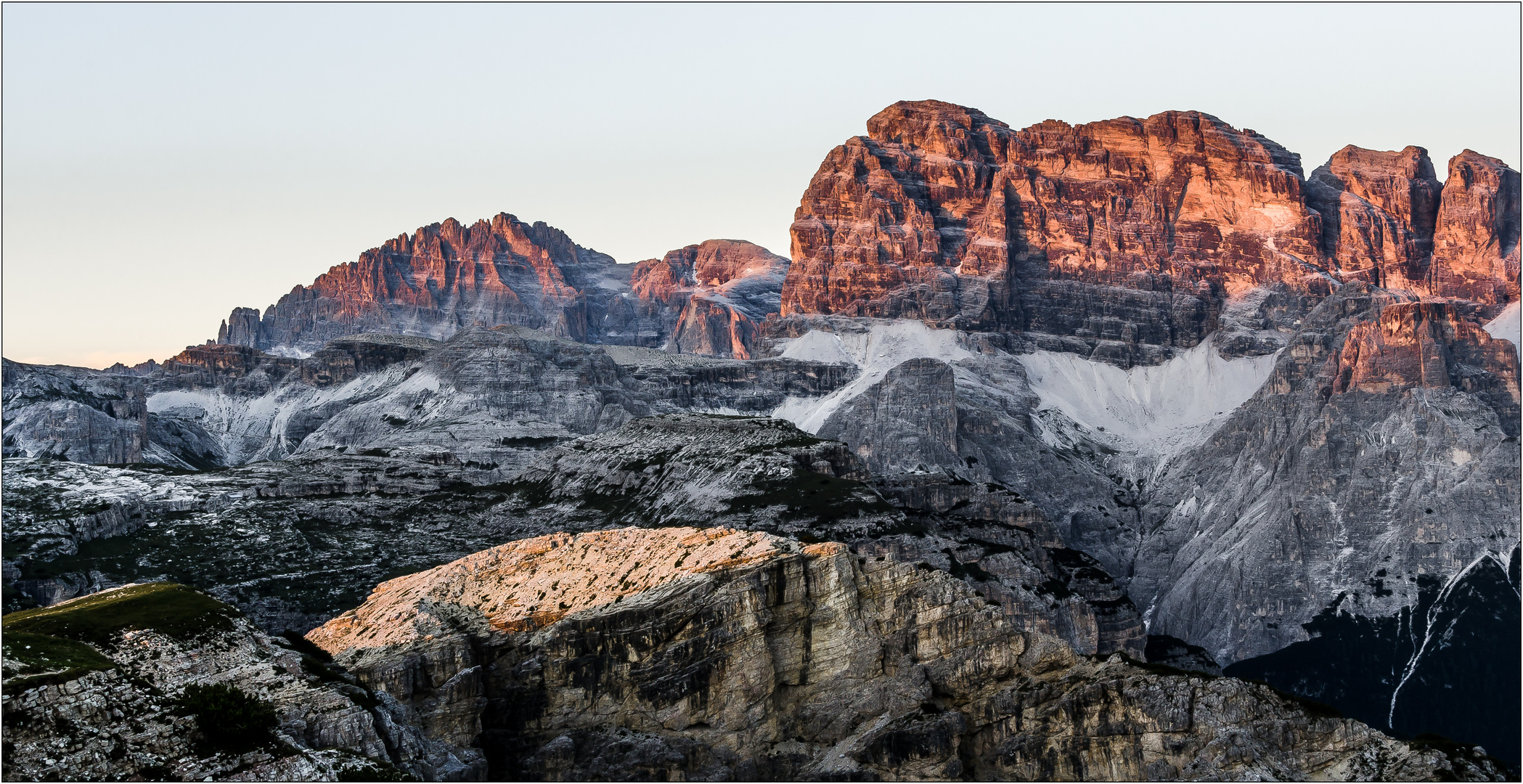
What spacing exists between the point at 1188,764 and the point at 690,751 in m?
47.9

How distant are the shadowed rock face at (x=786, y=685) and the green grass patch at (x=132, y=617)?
1599 cm

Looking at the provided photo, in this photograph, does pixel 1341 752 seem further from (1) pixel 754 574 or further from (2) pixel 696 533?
(2) pixel 696 533

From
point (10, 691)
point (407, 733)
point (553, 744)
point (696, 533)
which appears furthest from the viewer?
point (696, 533)

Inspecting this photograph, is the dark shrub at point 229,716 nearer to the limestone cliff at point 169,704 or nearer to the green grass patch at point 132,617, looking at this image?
the limestone cliff at point 169,704

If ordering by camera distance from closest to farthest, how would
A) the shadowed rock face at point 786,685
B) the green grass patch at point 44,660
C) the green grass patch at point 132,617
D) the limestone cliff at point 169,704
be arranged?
the limestone cliff at point 169,704 → the green grass patch at point 44,660 → the green grass patch at point 132,617 → the shadowed rock face at point 786,685

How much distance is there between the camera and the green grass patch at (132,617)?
136500mm

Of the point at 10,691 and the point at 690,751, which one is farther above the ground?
the point at 10,691

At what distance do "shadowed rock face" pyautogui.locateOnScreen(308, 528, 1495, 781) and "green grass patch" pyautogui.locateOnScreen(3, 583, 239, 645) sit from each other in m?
16.0

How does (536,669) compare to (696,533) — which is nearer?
(536,669)

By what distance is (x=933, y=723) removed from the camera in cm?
16125

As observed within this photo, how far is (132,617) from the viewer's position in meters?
141

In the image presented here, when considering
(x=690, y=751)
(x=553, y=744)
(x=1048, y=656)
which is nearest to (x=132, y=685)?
(x=553, y=744)

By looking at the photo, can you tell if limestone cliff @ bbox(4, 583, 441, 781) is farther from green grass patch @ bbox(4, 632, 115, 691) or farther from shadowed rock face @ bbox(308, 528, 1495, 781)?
shadowed rock face @ bbox(308, 528, 1495, 781)

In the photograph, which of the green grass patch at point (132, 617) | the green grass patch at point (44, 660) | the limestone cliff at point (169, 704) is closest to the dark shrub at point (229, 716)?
the limestone cliff at point (169, 704)
